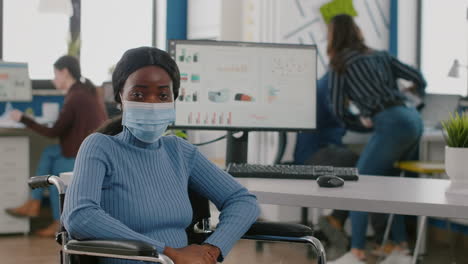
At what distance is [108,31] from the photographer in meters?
6.20

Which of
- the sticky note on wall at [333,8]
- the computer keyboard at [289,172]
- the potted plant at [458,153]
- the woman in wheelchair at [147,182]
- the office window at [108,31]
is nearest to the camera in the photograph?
the woman in wheelchair at [147,182]

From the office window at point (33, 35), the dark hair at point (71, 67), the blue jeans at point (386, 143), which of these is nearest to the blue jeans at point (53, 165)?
the dark hair at point (71, 67)

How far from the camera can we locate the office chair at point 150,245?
4.29 ft

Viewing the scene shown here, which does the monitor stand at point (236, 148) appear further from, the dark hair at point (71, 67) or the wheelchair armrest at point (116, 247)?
the dark hair at point (71, 67)

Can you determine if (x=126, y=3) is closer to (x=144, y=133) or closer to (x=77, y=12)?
(x=77, y=12)

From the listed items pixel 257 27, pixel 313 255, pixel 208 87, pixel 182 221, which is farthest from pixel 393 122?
pixel 182 221

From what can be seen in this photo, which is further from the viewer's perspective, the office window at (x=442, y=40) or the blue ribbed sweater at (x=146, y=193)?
the office window at (x=442, y=40)

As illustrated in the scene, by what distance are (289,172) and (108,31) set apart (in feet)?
14.2

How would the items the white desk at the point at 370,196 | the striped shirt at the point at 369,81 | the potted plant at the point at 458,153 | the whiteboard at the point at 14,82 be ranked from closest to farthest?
the white desk at the point at 370,196, the potted plant at the point at 458,153, the striped shirt at the point at 369,81, the whiteboard at the point at 14,82

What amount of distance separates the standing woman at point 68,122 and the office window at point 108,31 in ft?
4.21

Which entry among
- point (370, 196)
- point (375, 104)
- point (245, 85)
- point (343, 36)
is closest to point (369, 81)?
point (375, 104)

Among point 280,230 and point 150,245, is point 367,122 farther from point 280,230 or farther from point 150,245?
point 150,245

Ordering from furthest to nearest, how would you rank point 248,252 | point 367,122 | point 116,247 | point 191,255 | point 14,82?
1. point 14,82
2. point 248,252
3. point 367,122
4. point 191,255
5. point 116,247

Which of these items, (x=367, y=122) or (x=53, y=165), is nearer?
(x=367, y=122)
